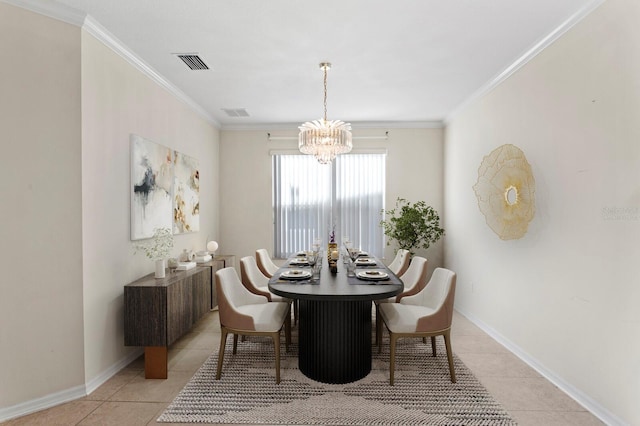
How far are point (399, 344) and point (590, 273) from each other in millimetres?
1889

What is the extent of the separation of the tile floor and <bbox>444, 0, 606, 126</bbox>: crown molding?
9.39ft

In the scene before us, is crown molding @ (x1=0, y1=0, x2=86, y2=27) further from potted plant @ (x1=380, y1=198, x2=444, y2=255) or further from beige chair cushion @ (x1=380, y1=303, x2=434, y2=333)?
potted plant @ (x1=380, y1=198, x2=444, y2=255)

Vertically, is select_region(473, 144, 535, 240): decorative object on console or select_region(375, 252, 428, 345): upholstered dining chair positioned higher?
select_region(473, 144, 535, 240): decorative object on console

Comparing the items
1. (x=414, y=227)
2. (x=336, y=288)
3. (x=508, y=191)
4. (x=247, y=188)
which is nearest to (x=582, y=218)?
(x=508, y=191)

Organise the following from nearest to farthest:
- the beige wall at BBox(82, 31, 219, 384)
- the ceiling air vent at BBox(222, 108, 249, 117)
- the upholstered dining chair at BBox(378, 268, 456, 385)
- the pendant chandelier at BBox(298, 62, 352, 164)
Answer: the beige wall at BBox(82, 31, 219, 384) → the upholstered dining chair at BBox(378, 268, 456, 385) → the pendant chandelier at BBox(298, 62, 352, 164) → the ceiling air vent at BBox(222, 108, 249, 117)

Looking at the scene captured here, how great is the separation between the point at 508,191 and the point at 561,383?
1.71 metres

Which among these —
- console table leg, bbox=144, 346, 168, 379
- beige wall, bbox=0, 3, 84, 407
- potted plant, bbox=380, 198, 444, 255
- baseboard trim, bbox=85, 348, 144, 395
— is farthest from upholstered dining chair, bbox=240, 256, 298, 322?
potted plant, bbox=380, 198, 444, 255

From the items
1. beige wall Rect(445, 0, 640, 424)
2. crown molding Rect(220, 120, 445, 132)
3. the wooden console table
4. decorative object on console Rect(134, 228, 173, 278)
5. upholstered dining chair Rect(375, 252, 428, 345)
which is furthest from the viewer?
crown molding Rect(220, 120, 445, 132)

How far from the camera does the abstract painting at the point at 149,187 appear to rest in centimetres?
342

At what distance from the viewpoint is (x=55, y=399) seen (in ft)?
8.54

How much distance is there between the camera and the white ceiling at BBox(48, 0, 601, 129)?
102 inches

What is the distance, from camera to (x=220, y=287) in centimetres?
290

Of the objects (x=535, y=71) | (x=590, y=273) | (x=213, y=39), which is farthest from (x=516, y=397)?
(x=213, y=39)

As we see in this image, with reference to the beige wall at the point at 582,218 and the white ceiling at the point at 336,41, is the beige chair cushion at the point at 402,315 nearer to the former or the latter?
the beige wall at the point at 582,218
